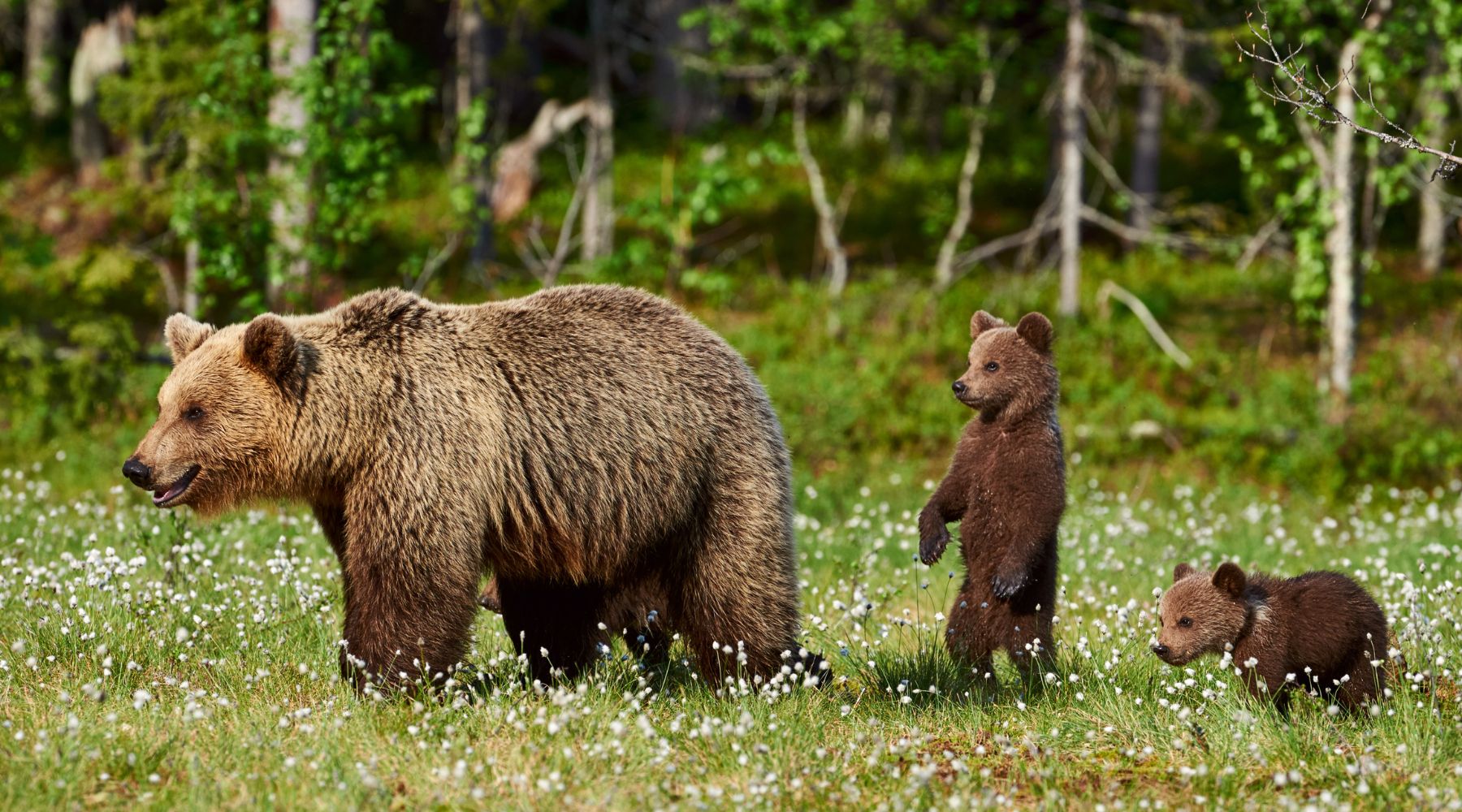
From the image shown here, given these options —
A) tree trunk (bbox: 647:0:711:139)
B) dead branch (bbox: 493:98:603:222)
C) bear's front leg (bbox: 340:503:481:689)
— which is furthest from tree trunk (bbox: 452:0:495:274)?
bear's front leg (bbox: 340:503:481:689)

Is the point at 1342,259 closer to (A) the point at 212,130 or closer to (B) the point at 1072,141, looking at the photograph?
(B) the point at 1072,141

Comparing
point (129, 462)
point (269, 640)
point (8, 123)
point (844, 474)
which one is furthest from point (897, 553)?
point (8, 123)

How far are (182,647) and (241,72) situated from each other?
6.92m

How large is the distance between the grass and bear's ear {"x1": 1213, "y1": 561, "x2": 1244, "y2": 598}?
39cm

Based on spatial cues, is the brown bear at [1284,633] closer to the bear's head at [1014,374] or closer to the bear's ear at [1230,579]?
the bear's ear at [1230,579]

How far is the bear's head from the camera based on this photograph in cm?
655

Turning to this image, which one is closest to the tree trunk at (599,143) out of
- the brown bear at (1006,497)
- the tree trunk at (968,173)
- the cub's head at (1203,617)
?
the tree trunk at (968,173)

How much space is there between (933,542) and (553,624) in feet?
5.93

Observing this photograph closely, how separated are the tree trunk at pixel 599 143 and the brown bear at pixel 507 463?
10.8 meters

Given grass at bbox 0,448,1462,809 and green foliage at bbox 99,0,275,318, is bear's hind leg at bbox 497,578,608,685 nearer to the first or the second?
grass at bbox 0,448,1462,809

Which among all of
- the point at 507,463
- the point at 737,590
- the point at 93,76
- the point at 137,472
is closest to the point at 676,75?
the point at 93,76

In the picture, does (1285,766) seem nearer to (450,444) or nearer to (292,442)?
(450,444)

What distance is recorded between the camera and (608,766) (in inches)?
191

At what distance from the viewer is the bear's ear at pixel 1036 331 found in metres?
6.60
